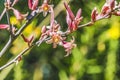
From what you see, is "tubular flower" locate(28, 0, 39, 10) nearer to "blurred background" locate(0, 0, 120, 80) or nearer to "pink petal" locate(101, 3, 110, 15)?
"pink petal" locate(101, 3, 110, 15)

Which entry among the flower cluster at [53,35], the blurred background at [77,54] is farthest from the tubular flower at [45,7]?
the blurred background at [77,54]

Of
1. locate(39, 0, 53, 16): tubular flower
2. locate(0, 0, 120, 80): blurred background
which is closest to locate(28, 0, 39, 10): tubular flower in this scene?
locate(39, 0, 53, 16): tubular flower

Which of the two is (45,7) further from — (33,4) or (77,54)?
(77,54)

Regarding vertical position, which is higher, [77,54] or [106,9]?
[106,9]

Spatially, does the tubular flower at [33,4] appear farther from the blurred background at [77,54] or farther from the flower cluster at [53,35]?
the blurred background at [77,54]

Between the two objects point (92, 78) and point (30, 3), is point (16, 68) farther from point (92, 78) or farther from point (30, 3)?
point (30, 3)

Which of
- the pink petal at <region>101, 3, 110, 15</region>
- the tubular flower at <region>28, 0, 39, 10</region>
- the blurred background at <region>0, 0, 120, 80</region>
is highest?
the tubular flower at <region>28, 0, 39, 10</region>

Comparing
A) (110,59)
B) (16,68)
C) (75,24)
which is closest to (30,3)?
(75,24)

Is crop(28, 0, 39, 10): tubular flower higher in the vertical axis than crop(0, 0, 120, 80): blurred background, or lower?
higher

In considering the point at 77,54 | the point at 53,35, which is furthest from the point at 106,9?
the point at 77,54
